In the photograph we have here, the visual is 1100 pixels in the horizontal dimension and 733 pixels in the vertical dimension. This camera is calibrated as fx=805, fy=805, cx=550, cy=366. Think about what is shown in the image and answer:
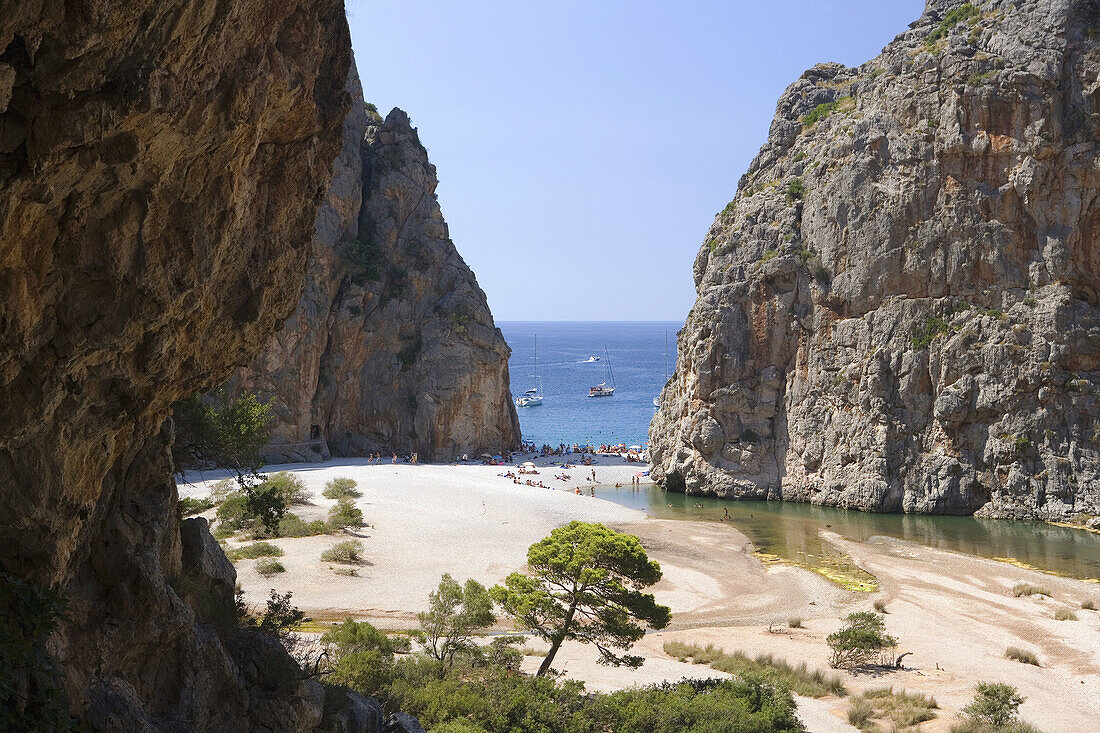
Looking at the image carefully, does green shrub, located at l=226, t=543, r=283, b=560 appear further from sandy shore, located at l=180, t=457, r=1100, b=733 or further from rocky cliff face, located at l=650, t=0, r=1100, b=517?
rocky cliff face, located at l=650, t=0, r=1100, b=517

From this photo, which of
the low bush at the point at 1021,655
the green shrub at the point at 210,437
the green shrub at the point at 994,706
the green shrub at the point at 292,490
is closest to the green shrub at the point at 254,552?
the green shrub at the point at 292,490

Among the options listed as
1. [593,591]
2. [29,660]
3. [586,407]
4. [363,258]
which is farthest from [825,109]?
[586,407]

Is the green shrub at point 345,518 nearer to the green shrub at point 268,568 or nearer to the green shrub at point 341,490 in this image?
the green shrub at point 341,490

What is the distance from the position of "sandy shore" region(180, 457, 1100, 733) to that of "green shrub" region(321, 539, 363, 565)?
46 cm

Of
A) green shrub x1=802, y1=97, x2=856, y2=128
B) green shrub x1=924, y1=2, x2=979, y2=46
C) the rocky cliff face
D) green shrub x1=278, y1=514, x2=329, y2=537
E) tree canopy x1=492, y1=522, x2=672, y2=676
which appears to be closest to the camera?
tree canopy x1=492, y1=522, x2=672, y2=676

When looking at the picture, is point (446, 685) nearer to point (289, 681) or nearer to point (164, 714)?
point (289, 681)

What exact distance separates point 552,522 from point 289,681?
1209 inches

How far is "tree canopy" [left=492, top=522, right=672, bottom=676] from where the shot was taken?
17.6 metres

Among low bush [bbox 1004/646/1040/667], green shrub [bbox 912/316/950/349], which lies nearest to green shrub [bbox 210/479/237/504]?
low bush [bbox 1004/646/1040/667]

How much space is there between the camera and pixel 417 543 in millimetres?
33312

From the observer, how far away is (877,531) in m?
43.3

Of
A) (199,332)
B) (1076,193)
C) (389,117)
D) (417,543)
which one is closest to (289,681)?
(199,332)

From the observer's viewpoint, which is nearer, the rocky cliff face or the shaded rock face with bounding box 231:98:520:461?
the rocky cliff face

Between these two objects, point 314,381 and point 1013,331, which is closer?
point 1013,331
